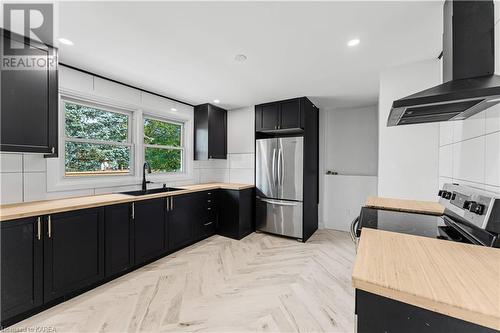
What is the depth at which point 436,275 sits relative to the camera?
0.69 meters

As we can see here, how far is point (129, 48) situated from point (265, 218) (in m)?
3.05

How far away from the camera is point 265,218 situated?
3.79m

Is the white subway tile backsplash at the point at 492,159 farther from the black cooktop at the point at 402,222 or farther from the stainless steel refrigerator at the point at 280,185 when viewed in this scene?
the stainless steel refrigerator at the point at 280,185

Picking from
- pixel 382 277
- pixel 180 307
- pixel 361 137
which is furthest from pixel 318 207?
pixel 382 277

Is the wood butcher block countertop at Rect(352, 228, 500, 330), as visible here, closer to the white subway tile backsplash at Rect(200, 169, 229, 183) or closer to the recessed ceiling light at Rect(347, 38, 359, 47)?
the recessed ceiling light at Rect(347, 38, 359, 47)

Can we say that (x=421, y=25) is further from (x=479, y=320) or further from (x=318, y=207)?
(x=318, y=207)

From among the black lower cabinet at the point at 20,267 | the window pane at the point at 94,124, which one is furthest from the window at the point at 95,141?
the black lower cabinet at the point at 20,267

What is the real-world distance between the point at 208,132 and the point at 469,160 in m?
3.31

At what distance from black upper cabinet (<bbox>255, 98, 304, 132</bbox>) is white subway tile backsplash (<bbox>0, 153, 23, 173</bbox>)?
120 inches

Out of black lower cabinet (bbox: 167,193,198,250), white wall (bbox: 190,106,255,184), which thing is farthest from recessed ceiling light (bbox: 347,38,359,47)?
black lower cabinet (bbox: 167,193,198,250)

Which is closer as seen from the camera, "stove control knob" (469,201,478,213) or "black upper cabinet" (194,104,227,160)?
"stove control knob" (469,201,478,213)

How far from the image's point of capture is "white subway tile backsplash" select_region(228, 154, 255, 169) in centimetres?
404

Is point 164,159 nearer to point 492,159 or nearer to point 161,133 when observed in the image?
point 161,133

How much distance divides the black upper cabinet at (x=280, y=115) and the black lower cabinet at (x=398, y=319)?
3019mm
